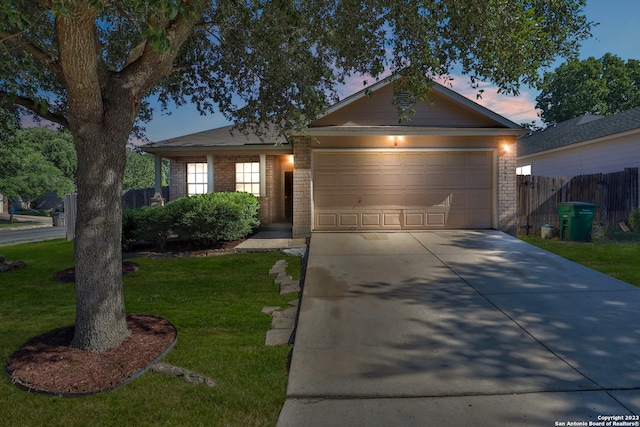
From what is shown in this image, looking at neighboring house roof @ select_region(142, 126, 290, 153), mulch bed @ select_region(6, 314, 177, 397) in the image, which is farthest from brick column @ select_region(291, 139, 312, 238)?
mulch bed @ select_region(6, 314, 177, 397)

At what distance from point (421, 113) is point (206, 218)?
6.87 meters

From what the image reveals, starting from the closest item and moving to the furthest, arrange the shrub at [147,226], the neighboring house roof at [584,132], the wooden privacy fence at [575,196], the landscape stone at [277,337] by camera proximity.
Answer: the landscape stone at [277,337]
the shrub at [147,226]
the wooden privacy fence at [575,196]
the neighboring house roof at [584,132]

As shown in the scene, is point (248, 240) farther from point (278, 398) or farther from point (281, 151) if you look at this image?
point (278, 398)

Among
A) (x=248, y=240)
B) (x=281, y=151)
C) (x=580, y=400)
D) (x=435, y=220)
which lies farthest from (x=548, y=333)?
(x=281, y=151)

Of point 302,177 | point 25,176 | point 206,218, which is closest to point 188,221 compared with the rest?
point 206,218

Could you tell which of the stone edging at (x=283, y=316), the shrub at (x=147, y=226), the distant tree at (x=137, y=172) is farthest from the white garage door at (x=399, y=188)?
the distant tree at (x=137, y=172)

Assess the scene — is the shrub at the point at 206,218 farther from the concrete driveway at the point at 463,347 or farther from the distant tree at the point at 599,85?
the distant tree at the point at 599,85

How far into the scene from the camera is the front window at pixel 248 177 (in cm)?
1388

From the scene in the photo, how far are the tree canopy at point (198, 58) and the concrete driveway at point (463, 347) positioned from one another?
2.46m

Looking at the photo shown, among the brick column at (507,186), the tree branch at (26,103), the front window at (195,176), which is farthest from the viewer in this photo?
the front window at (195,176)

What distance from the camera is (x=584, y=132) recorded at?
668 inches

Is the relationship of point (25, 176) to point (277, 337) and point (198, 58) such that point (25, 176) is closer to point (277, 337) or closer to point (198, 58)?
point (198, 58)

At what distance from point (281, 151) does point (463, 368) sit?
11.1 meters

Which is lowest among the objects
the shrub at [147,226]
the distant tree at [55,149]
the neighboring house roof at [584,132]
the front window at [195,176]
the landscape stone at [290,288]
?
the landscape stone at [290,288]
